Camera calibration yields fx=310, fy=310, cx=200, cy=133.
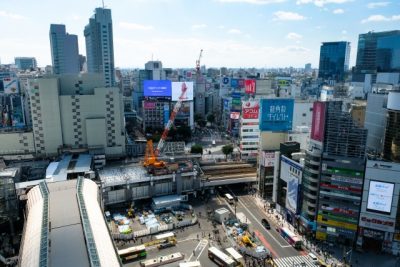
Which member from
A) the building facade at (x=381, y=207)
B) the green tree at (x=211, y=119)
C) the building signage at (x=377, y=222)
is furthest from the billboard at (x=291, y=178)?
the green tree at (x=211, y=119)

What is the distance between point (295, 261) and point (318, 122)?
20.4 metres

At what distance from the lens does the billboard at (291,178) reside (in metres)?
50.3

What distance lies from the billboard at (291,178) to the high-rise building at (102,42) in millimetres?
123423

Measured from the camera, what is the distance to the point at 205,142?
105062 mm

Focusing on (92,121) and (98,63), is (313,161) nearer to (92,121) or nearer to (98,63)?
(92,121)

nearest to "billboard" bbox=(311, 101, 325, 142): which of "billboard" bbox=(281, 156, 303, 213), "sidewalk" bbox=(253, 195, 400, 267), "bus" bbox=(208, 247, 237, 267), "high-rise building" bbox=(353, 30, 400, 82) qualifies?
"billboard" bbox=(281, 156, 303, 213)

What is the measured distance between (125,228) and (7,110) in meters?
85.7

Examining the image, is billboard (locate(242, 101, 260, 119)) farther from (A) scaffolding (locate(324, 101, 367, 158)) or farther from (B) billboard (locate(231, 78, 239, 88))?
(B) billboard (locate(231, 78, 239, 88))

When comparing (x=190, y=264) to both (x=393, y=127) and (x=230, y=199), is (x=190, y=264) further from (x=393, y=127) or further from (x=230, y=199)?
(x=393, y=127)

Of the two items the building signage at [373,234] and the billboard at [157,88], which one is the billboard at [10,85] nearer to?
the billboard at [157,88]

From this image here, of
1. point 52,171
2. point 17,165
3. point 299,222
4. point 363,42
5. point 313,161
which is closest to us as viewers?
point 313,161

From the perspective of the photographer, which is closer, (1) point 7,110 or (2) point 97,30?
(1) point 7,110

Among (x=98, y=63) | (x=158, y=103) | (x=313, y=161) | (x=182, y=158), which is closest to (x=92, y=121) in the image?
(x=182, y=158)

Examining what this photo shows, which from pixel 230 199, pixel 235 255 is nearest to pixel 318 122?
pixel 230 199
